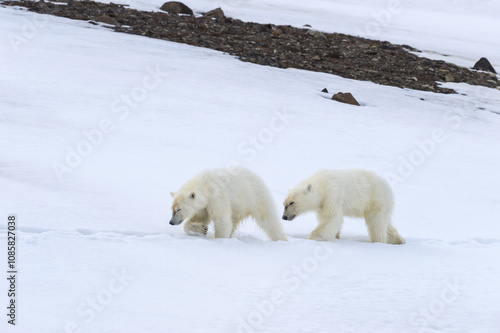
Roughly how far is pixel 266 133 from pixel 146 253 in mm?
7248

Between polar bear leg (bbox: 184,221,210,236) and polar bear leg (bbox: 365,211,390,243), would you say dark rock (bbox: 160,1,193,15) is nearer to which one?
polar bear leg (bbox: 365,211,390,243)

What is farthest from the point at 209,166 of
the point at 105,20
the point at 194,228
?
the point at 105,20

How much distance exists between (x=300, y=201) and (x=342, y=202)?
443 millimetres

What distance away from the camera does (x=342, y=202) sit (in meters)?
6.50

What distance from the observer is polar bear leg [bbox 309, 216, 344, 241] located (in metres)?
6.34

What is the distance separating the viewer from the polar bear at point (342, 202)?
643 centimetres

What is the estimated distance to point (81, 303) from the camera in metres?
3.88

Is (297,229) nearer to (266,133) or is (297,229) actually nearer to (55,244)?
(55,244)

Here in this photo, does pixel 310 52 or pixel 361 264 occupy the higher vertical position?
pixel 310 52

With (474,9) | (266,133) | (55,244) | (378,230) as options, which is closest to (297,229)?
(378,230)

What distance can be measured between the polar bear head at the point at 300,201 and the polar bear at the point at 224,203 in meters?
0.22

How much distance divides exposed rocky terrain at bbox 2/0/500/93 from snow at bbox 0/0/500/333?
1.02 metres

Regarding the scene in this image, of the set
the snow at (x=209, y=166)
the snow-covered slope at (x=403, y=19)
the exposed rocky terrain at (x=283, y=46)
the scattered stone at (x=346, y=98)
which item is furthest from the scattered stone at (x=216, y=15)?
the scattered stone at (x=346, y=98)

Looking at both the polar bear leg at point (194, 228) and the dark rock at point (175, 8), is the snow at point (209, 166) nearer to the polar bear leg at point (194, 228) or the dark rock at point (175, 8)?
the polar bear leg at point (194, 228)
